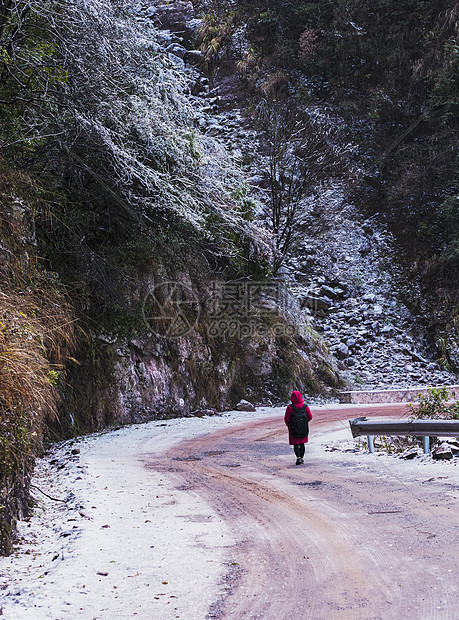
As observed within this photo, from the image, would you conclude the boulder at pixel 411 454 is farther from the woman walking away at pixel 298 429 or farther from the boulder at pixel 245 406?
the boulder at pixel 245 406

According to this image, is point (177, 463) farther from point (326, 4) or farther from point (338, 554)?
point (326, 4)

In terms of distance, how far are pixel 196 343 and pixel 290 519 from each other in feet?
35.7

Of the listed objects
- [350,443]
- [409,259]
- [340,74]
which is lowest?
[350,443]

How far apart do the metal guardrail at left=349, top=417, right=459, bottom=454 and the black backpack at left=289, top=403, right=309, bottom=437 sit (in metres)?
0.98

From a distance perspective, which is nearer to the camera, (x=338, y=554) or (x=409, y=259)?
(x=338, y=554)

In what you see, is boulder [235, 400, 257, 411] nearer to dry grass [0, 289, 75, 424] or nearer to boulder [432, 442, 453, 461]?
boulder [432, 442, 453, 461]

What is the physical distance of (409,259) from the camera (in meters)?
27.7

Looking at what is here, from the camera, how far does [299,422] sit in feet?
28.9

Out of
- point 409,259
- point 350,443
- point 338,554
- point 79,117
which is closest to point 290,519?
point 338,554

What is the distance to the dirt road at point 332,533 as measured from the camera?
11.4 ft

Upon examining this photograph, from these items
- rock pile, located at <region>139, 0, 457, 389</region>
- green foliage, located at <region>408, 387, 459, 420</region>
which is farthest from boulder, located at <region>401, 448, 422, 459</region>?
rock pile, located at <region>139, 0, 457, 389</region>

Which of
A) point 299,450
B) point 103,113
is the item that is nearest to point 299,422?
point 299,450

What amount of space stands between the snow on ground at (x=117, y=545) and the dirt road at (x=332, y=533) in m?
0.18

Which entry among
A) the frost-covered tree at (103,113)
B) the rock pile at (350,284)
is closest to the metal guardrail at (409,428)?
the frost-covered tree at (103,113)
